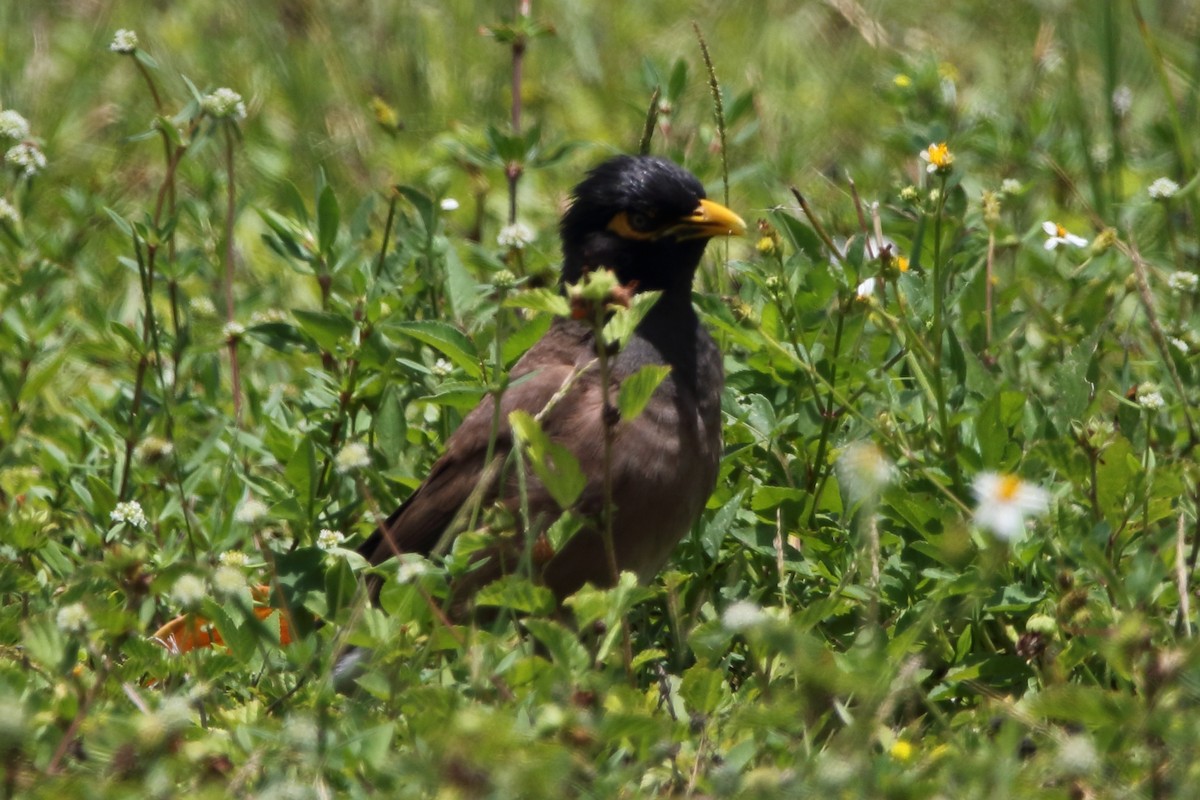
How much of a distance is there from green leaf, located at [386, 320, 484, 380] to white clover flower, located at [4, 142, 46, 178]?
1.08m

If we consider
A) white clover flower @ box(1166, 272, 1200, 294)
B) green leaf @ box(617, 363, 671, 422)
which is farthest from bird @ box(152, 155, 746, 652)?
white clover flower @ box(1166, 272, 1200, 294)

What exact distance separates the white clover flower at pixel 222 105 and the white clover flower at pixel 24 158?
0.62 metres

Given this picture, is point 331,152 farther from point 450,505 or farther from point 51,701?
point 51,701

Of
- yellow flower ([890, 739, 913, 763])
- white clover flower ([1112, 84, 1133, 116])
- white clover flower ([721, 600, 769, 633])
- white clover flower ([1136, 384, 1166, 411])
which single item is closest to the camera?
white clover flower ([721, 600, 769, 633])

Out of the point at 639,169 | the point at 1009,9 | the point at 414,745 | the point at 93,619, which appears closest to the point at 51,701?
the point at 93,619

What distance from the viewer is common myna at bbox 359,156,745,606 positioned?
162 inches

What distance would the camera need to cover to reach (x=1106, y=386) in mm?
4621

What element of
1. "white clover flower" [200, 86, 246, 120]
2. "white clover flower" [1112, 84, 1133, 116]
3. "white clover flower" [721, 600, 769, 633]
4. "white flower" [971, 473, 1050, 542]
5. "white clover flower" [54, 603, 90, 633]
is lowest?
Answer: "white clover flower" [1112, 84, 1133, 116]

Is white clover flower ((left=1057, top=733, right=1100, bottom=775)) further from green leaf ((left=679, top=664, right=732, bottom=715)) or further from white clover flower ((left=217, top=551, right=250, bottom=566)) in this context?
white clover flower ((left=217, top=551, right=250, bottom=566))

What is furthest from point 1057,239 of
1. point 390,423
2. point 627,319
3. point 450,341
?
point 627,319

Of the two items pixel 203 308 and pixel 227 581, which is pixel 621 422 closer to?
pixel 227 581

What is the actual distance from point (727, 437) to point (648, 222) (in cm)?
60

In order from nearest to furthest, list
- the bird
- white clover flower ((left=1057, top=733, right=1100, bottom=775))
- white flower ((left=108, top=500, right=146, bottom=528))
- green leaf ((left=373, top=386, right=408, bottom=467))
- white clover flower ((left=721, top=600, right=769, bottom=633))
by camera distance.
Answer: white clover flower ((left=1057, top=733, right=1100, bottom=775)), white clover flower ((left=721, top=600, right=769, bottom=633)), the bird, white flower ((left=108, top=500, right=146, bottom=528)), green leaf ((left=373, top=386, right=408, bottom=467))

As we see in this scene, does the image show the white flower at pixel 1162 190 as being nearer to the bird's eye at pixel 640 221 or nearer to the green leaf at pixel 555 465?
the bird's eye at pixel 640 221
